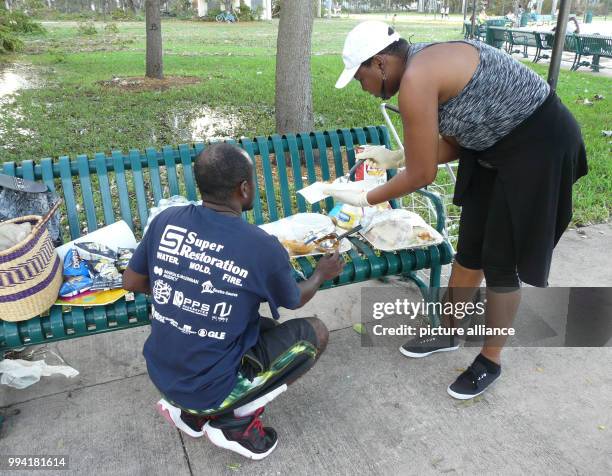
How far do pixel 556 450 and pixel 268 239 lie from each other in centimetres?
151

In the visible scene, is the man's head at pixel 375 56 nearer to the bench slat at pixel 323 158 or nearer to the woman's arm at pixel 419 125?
the woman's arm at pixel 419 125

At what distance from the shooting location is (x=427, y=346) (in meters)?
2.83

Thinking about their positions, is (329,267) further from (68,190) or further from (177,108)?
(177,108)

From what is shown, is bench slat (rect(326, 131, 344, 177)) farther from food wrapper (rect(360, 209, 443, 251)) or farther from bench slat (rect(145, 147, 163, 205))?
bench slat (rect(145, 147, 163, 205))

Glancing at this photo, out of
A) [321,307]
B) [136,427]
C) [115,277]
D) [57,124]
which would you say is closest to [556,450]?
[321,307]

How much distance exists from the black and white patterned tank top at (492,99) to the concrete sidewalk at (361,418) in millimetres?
1235

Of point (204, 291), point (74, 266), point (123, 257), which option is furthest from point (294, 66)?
point (204, 291)

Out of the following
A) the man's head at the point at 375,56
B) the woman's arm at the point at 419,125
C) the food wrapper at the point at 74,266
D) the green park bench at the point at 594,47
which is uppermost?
the green park bench at the point at 594,47

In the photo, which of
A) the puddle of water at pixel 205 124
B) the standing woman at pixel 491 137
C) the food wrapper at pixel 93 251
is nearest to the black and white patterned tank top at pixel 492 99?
the standing woman at pixel 491 137

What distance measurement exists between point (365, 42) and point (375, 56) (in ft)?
Result: 0.21

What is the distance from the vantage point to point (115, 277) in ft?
7.85

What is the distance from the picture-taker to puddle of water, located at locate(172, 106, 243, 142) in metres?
6.68

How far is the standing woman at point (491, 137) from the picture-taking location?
1.94 m

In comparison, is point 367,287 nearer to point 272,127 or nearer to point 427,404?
point 427,404
